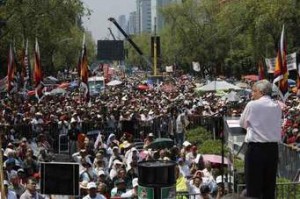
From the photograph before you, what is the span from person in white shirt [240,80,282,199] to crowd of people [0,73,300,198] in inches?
134

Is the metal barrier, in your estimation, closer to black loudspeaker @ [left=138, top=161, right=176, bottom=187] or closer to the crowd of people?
the crowd of people

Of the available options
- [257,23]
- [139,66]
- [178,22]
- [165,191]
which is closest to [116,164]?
[165,191]

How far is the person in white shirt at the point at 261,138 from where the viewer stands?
21.2ft

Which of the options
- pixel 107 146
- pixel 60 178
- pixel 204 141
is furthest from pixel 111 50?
pixel 60 178

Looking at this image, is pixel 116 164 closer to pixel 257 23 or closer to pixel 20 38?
→ pixel 20 38

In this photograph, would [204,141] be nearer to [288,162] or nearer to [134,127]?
[134,127]

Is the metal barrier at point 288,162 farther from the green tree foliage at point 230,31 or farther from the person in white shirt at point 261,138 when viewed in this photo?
the green tree foliage at point 230,31

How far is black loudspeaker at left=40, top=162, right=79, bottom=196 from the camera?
8258mm

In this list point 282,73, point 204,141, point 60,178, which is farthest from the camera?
point 204,141

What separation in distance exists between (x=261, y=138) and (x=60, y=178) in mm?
3006

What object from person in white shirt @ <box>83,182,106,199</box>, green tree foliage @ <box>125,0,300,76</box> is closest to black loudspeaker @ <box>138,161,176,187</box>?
person in white shirt @ <box>83,182,106,199</box>

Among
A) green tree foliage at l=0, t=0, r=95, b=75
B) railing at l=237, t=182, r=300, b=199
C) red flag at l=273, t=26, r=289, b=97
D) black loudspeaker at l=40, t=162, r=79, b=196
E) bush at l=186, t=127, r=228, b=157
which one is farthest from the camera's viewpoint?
green tree foliage at l=0, t=0, r=95, b=75

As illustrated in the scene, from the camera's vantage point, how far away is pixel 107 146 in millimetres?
17703

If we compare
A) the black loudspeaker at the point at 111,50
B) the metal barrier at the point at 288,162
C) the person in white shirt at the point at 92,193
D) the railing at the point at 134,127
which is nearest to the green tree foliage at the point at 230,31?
the black loudspeaker at the point at 111,50
